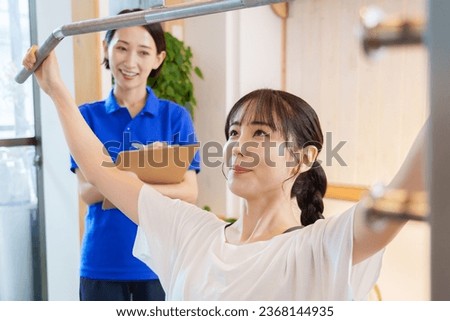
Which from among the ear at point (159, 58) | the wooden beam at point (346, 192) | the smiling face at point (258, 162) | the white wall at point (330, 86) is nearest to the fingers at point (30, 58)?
the ear at point (159, 58)

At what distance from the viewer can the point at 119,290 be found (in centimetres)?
114

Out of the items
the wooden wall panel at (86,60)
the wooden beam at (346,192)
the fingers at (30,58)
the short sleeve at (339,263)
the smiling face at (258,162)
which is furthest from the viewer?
the wooden beam at (346,192)

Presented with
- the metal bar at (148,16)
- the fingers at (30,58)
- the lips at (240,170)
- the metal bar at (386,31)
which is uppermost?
the metal bar at (148,16)

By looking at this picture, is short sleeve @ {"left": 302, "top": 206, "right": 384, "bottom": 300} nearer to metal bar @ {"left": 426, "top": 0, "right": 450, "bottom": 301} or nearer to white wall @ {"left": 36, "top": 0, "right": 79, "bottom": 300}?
metal bar @ {"left": 426, "top": 0, "right": 450, "bottom": 301}

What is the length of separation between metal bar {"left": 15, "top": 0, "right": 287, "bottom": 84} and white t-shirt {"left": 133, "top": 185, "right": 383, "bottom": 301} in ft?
0.64

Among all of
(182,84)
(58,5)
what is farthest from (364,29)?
(182,84)

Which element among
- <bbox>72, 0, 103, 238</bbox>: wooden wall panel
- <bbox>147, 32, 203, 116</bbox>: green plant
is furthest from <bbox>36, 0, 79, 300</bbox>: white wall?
<bbox>147, 32, 203, 116</bbox>: green plant

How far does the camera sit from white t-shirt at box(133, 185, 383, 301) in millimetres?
688

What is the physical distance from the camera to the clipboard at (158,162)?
3.31ft

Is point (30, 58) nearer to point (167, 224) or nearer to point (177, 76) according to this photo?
point (167, 224)

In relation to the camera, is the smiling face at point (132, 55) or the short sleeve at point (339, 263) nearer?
the short sleeve at point (339, 263)

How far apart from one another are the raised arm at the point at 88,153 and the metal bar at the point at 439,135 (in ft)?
1.85

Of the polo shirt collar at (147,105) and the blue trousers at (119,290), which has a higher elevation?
the polo shirt collar at (147,105)

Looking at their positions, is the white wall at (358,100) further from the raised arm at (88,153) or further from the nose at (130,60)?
the raised arm at (88,153)
